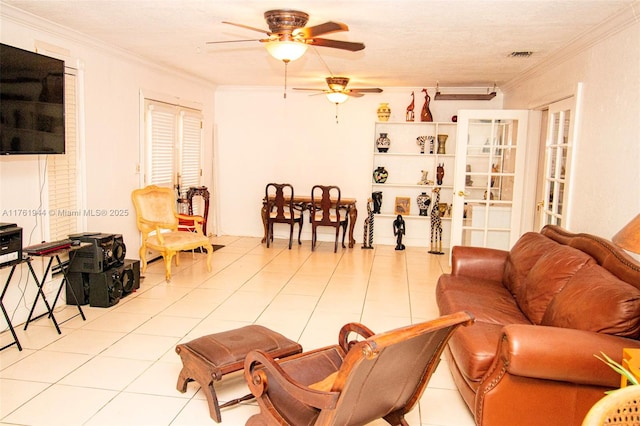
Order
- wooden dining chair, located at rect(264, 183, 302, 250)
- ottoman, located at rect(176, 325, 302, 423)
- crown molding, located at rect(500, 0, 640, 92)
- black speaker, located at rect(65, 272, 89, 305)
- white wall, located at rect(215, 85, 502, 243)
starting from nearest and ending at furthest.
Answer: ottoman, located at rect(176, 325, 302, 423) → crown molding, located at rect(500, 0, 640, 92) → black speaker, located at rect(65, 272, 89, 305) → wooden dining chair, located at rect(264, 183, 302, 250) → white wall, located at rect(215, 85, 502, 243)

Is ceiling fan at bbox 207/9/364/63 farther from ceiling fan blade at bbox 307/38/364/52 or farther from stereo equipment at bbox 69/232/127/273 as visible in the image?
stereo equipment at bbox 69/232/127/273

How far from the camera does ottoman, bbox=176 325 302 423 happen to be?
2.55m

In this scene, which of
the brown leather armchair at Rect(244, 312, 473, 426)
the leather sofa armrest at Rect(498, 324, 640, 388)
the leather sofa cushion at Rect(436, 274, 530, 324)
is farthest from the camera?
the leather sofa cushion at Rect(436, 274, 530, 324)

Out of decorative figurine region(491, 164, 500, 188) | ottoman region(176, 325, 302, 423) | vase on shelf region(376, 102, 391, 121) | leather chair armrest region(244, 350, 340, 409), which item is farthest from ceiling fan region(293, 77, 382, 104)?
leather chair armrest region(244, 350, 340, 409)

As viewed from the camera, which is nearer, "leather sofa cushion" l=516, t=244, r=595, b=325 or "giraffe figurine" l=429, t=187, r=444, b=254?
"leather sofa cushion" l=516, t=244, r=595, b=325

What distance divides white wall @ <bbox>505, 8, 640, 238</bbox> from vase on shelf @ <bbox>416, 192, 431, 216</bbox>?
3.15 meters

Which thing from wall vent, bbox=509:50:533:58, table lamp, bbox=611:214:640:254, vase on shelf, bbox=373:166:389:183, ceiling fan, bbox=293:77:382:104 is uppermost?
wall vent, bbox=509:50:533:58

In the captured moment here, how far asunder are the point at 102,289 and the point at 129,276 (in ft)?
1.33

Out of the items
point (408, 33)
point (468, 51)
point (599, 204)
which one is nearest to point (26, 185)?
point (408, 33)

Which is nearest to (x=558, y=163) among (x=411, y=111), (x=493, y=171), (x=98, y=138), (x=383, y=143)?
(x=493, y=171)

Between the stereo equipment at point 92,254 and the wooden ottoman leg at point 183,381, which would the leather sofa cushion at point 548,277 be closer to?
the wooden ottoman leg at point 183,381

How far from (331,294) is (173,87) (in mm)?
3492

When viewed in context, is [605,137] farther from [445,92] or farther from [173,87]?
[173,87]

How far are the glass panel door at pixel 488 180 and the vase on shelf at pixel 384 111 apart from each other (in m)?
1.54
